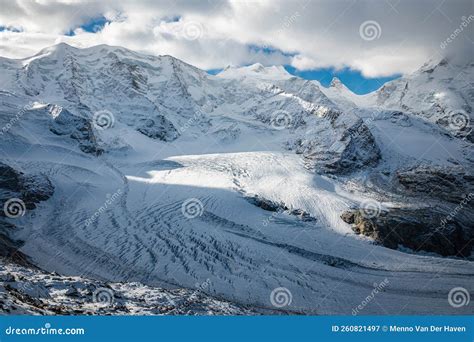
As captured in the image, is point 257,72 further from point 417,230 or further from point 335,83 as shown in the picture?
point 417,230

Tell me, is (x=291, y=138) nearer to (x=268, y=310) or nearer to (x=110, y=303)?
(x=268, y=310)

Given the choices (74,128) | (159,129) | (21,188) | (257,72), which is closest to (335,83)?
(257,72)

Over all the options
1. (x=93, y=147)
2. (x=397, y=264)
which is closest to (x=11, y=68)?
(x=93, y=147)

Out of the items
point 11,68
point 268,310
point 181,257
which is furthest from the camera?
point 11,68

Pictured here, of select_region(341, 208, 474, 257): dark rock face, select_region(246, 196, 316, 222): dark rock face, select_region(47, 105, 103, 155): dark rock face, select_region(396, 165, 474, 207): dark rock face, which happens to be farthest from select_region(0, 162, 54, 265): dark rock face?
select_region(396, 165, 474, 207): dark rock face

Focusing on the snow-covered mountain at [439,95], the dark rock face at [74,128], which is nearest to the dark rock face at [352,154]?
the dark rock face at [74,128]

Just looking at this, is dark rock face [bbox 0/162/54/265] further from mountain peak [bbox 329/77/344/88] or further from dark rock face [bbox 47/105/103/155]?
mountain peak [bbox 329/77/344/88]
